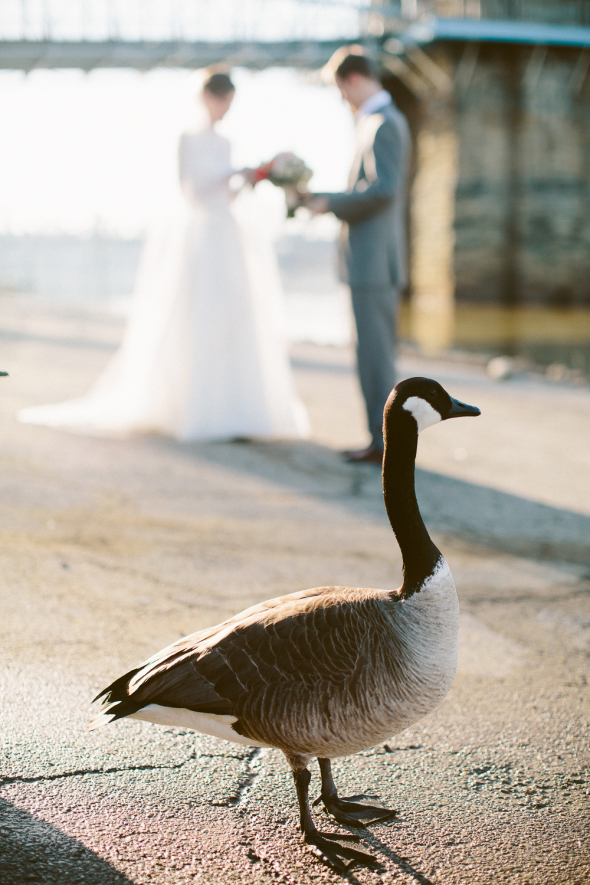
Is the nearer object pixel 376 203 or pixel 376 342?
pixel 376 203

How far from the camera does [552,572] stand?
3.71 metres

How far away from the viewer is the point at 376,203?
5.20 meters

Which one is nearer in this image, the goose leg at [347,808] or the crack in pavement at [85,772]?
the goose leg at [347,808]

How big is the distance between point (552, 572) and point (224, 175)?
379 cm

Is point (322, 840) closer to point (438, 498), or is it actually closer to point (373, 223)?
point (438, 498)

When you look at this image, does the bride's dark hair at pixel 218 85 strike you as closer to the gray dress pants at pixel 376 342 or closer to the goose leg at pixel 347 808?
the gray dress pants at pixel 376 342

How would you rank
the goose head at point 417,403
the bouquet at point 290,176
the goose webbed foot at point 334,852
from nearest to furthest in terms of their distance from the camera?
1. the goose webbed foot at point 334,852
2. the goose head at point 417,403
3. the bouquet at point 290,176

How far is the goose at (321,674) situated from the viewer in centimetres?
181

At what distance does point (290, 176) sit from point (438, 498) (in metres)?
2.42

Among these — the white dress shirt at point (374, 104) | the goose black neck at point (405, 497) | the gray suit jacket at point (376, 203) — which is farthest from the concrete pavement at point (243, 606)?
the white dress shirt at point (374, 104)

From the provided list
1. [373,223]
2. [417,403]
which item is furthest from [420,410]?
[373,223]

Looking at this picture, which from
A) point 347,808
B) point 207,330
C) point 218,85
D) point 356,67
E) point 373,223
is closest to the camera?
point 347,808

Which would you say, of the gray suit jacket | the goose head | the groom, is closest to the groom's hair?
the groom

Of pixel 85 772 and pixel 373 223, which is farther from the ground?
pixel 373 223
